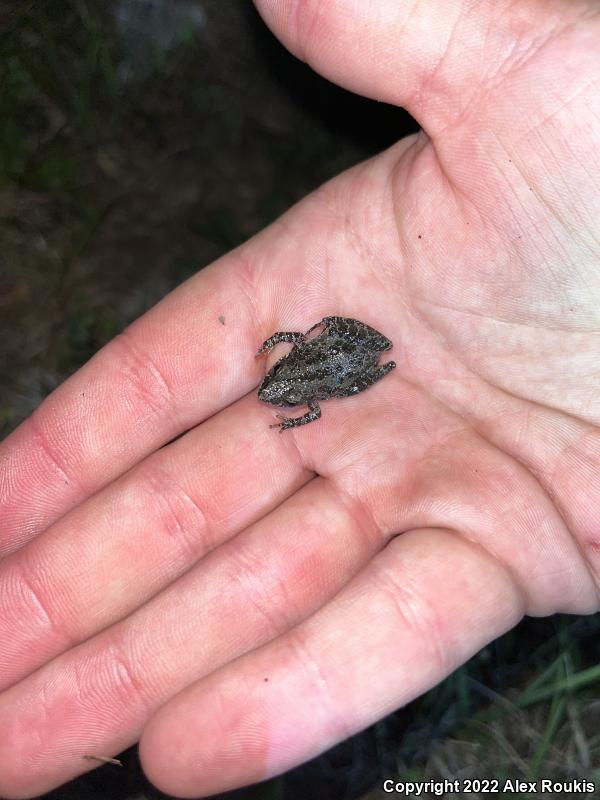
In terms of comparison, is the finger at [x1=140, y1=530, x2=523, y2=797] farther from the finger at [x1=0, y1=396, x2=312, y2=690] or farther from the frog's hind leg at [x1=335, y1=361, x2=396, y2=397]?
the frog's hind leg at [x1=335, y1=361, x2=396, y2=397]

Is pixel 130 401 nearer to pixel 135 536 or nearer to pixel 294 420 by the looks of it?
pixel 135 536

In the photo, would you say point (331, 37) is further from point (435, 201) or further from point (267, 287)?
point (267, 287)

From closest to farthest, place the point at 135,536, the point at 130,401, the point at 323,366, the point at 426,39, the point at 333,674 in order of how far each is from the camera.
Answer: the point at 333,674
the point at 426,39
the point at 135,536
the point at 130,401
the point at 323,366

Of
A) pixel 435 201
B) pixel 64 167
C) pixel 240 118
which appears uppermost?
pixel 64 167

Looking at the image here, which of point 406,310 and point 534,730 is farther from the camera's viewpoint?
point 534,730

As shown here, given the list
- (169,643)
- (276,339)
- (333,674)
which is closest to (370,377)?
(276,339)

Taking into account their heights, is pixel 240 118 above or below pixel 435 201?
above

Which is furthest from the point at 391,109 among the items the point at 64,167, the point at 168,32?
the point at 64,167

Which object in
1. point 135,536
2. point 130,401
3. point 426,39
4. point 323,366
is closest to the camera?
point 426,39
